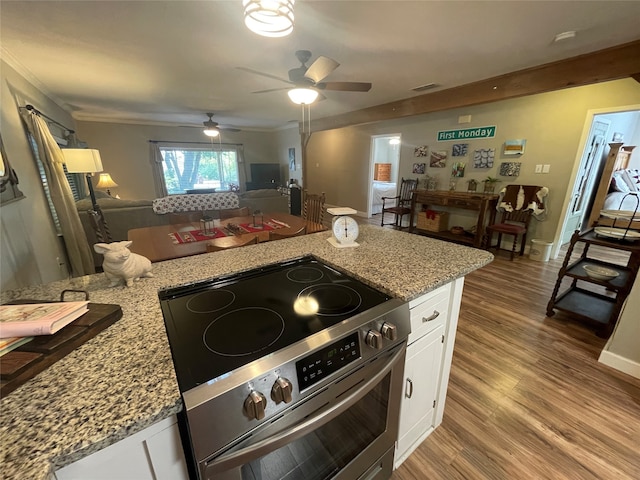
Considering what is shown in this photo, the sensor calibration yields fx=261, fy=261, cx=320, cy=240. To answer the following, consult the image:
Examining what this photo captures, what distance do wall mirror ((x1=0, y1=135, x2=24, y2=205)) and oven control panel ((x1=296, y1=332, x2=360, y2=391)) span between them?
7.74ft

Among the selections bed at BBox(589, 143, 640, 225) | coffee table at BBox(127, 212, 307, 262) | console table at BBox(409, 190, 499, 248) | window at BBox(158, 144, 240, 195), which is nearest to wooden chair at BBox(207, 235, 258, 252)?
coffee table at BBox(127, 212, 307, 262)

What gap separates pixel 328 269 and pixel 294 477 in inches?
29.4

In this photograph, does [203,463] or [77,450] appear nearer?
[77,450]

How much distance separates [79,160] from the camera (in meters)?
2.64

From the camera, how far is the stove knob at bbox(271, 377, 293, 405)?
2.10 feet

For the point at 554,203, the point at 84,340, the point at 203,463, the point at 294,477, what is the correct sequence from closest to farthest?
1. the point at 203,463
2. the point at 84,340
3. the point at 294,477
4. the point at 554,203

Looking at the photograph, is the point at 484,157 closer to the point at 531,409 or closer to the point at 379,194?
the point at 379,194

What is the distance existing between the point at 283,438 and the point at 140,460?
316 millimetres

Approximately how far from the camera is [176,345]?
72 cm

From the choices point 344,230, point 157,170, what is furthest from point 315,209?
point 157,170

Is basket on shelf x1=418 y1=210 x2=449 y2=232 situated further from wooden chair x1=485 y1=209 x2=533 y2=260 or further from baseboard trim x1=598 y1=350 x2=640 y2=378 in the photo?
baseboard trim x1=598 y1=350 x2=640 y2=378

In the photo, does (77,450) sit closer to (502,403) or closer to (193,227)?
(502,403)

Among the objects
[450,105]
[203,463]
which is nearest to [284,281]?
[203,463]

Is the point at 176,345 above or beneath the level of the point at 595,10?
beneath
